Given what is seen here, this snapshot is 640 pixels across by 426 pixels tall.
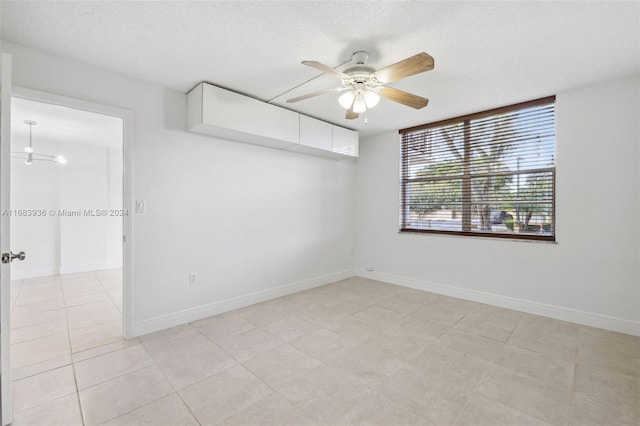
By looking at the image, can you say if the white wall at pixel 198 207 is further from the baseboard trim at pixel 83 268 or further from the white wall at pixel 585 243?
the baseboard trim at pixel 83 268

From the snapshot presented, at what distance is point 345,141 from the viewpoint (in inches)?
172

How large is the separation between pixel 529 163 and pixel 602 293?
60.7 inches

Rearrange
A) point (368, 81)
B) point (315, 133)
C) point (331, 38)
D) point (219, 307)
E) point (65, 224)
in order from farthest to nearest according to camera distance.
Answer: point (65, 224)
point (315, 133)
point (219, 307)
point (368, 81)
point (331, 38)

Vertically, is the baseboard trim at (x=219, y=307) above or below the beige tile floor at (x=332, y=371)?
above

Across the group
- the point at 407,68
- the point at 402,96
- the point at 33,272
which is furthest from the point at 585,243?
the point at 33,272

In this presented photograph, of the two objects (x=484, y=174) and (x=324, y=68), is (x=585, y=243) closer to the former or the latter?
(x=484, y=174)

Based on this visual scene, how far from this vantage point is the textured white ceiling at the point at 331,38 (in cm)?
183

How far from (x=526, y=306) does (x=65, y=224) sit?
756cm

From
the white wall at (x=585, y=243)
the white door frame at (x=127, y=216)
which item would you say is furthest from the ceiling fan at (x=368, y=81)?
the white wall at (x=585, y=243)

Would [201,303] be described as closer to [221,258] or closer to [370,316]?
[221,258]

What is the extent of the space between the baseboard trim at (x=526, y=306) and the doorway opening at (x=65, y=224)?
147 inches

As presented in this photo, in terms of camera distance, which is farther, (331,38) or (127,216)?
(127,216)

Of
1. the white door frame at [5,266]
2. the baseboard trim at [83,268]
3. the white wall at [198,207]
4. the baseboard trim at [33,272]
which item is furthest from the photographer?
the baseboard trim at [83,268]

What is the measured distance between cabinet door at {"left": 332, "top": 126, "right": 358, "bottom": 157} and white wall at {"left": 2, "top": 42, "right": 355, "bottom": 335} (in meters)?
0.43
